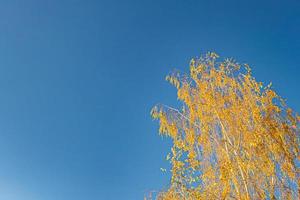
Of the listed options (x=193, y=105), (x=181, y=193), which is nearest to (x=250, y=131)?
(x=193, y=105)

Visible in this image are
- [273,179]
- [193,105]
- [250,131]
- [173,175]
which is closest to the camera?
[273,179]

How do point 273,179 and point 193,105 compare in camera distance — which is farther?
point 193,105

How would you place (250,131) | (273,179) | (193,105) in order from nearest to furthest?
(273,179), (250,131), (193,105)

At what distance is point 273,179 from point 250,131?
45.9 inches

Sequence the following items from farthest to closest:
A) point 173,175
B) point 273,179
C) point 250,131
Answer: point 173,175
point 250,131
point 273,179

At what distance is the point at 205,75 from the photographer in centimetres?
926

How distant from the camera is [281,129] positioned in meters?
7.77

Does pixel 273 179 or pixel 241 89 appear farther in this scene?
pixel 241 89

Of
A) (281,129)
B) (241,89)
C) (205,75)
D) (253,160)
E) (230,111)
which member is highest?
(205,75)

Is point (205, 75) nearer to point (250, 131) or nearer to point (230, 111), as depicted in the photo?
point (230, 111)

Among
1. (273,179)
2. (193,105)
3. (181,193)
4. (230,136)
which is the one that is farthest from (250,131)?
(181,193)

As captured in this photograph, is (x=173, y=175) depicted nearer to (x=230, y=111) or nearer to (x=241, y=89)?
(x=230, y=111)

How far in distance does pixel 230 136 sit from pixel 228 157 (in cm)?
55

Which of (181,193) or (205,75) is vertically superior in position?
(205,75)
